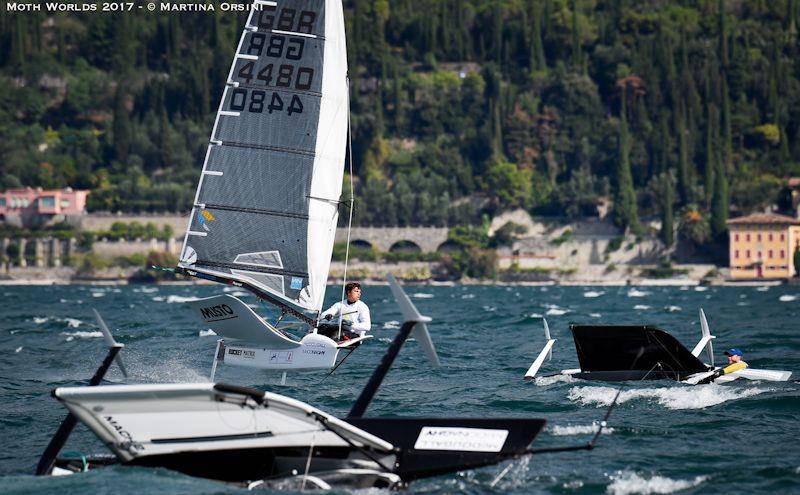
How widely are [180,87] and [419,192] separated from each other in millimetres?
44022

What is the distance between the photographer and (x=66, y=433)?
16906mm

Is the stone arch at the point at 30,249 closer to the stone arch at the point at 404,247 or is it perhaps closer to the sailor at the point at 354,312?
the stone arch at the point at 404,247

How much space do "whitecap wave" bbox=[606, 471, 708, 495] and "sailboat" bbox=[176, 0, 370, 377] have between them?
1109 cm

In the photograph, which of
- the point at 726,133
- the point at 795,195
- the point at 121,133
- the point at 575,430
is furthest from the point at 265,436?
the point at 121,133

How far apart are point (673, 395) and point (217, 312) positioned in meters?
8.52

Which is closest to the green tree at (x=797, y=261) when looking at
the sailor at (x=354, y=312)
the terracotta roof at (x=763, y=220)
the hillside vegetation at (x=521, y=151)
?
the terracotta roof at (x=763, y=220)

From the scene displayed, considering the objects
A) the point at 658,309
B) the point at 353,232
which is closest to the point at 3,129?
the point at 353,232

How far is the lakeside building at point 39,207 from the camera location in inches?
6590

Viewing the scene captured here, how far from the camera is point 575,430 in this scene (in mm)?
21188

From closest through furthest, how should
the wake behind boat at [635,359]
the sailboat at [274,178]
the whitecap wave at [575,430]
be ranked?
the whitecap wave at [575,430]
the wake behind boat at [635,359]
the sailboat at [274,178]

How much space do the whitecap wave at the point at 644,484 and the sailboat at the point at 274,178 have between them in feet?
36.4

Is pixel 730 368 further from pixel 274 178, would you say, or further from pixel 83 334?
pixel 83 334

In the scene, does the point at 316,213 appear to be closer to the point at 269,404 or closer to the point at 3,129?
the point at 269,404

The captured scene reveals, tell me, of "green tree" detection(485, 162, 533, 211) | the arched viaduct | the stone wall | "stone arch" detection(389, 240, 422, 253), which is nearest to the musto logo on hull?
"stone arch" detection(389, 240, 422, 253)
